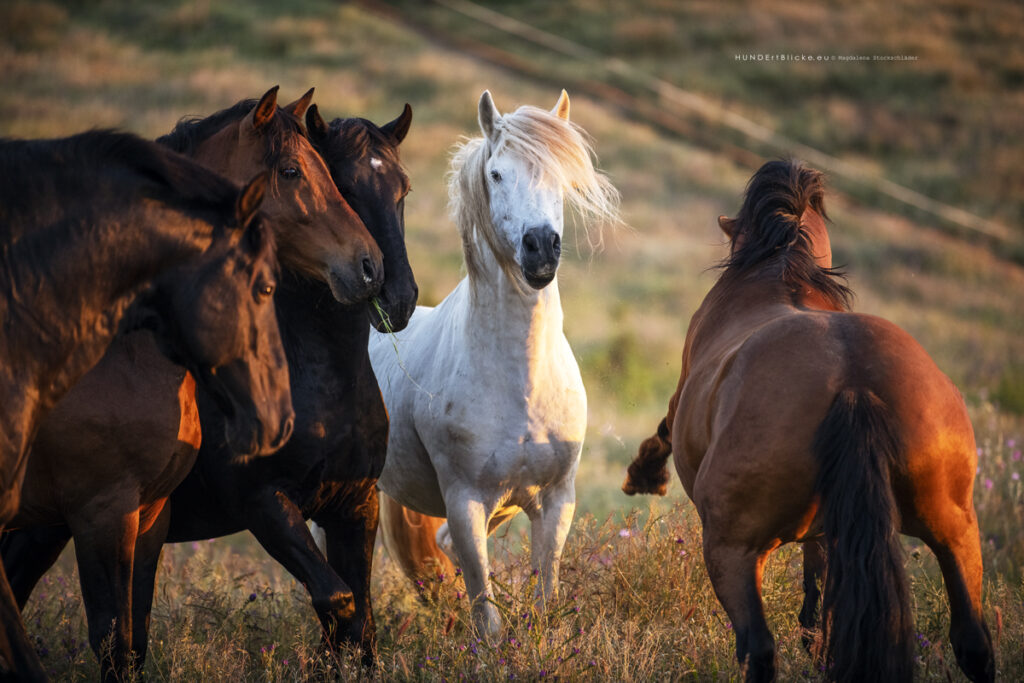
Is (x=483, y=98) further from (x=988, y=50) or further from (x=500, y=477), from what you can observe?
(x=988, y=50)

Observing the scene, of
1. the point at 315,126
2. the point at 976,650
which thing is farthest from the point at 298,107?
the point at 976,650

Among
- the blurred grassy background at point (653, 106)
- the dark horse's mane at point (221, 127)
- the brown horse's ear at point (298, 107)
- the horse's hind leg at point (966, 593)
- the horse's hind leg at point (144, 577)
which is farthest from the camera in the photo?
the blurred grassy background at point (653, 106)

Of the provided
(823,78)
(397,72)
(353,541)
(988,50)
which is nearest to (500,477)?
(353,541)

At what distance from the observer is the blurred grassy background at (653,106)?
16562mm

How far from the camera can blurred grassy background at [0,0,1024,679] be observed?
16.6m

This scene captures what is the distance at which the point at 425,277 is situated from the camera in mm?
16094

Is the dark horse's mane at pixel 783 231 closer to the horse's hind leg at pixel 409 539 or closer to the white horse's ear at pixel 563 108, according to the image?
the white horse's ear at pixel 563 108

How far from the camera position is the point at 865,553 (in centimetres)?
326

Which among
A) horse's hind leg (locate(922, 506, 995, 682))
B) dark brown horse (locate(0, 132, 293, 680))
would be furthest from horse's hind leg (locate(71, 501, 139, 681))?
horse's hind leg (locate(922, 506, 995, 682))

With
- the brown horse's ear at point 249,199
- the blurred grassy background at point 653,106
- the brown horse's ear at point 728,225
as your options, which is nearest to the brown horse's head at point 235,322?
the brown horse's ear at point 249,199

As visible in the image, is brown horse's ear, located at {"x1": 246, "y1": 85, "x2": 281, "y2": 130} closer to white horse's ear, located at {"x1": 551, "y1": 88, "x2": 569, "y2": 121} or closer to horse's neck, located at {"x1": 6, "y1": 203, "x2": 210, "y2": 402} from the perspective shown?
horse's neck, located at {"x1": 6, "y1": 203, "x2": 210, "y2": 402}

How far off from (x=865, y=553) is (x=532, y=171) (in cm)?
213

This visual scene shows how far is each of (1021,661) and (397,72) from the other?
2507 centimetres

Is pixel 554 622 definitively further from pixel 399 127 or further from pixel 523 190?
pixel 399 127
